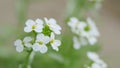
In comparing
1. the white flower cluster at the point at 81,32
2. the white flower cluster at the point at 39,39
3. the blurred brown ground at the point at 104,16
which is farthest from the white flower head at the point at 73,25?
the blurred brown ground at the point at 104,16

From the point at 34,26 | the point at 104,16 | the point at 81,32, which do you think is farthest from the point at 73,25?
the point at 104,16

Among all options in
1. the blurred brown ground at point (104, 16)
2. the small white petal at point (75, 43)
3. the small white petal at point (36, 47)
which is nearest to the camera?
the small white petal at point (36, 47)

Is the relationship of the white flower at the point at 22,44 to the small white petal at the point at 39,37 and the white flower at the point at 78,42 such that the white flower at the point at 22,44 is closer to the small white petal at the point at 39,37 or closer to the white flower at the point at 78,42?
the small white petal at the point at 39,37

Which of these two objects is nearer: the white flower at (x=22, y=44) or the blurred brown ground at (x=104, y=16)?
the white flower at (x=22, y=44)

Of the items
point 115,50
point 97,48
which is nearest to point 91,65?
point 97,48

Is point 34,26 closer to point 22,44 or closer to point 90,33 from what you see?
point 22,44

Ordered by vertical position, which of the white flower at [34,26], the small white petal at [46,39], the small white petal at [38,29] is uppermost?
the white flower at [34,26]
